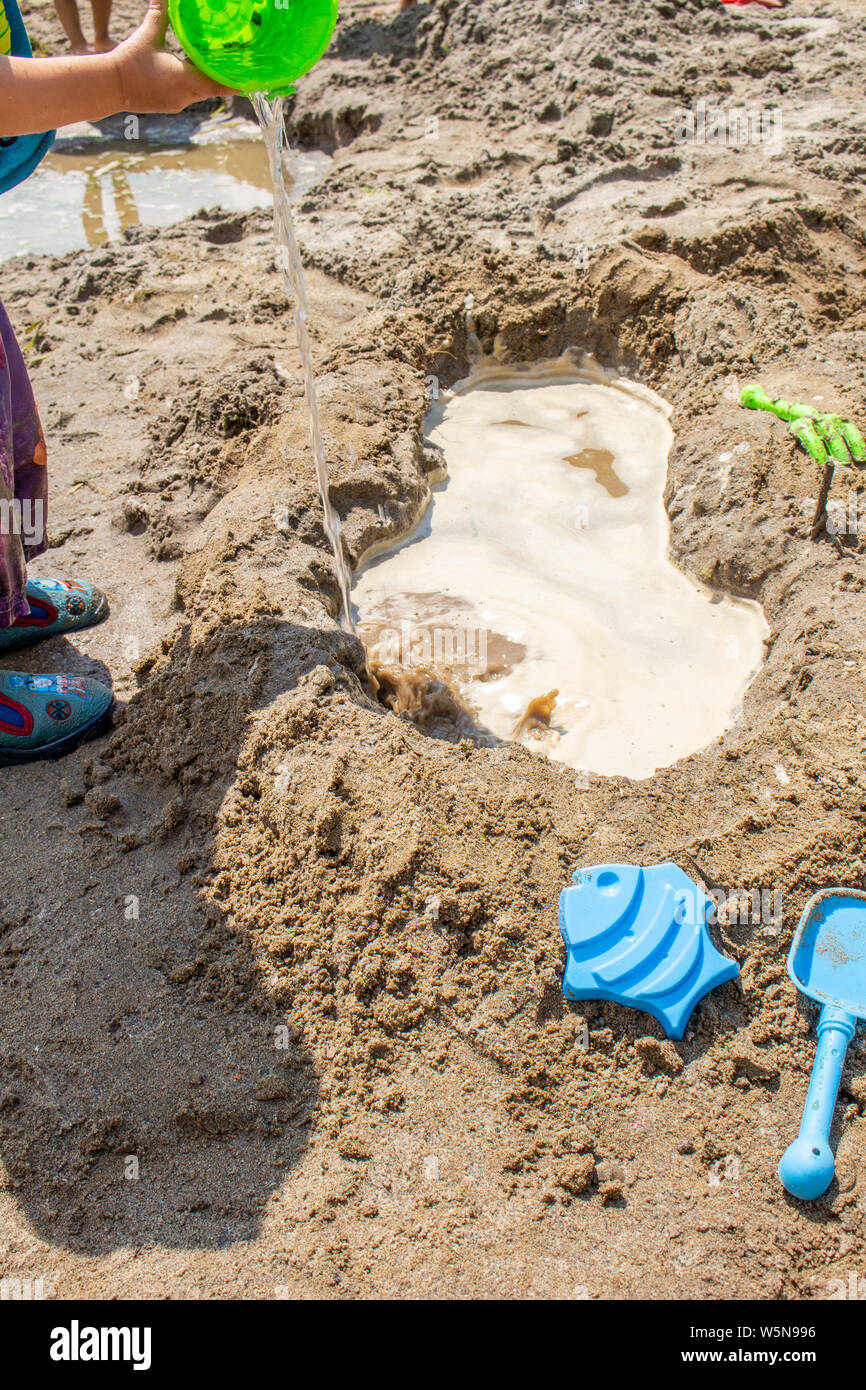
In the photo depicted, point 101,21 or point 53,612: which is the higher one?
point 101,21

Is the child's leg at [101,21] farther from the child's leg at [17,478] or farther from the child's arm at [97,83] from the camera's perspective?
the child's arm at [97,83]

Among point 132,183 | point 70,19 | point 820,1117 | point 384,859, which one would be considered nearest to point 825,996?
point 820,1117

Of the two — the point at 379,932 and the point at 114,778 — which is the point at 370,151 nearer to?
the point at 114,778

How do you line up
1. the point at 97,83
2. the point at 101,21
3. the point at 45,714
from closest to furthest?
the point at 97,83 < the point at 45,714 < the point at 101,21

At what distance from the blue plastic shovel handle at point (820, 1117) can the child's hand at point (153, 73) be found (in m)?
2.26

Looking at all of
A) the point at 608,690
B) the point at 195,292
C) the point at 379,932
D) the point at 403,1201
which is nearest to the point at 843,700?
the point at 608,690

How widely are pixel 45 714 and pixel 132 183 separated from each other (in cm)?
611

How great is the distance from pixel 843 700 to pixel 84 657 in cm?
235

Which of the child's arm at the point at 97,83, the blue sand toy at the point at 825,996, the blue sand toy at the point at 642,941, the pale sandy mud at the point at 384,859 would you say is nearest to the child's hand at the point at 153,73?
the child's arm at the point at 97,83

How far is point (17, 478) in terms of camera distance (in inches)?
108

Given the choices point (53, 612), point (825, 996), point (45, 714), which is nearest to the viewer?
point (825, 996)

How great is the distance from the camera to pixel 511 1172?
6.29 ft

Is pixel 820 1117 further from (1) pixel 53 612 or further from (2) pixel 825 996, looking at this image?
(1) pixel 53 612

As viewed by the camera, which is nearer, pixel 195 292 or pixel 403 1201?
pixel 403 1201
